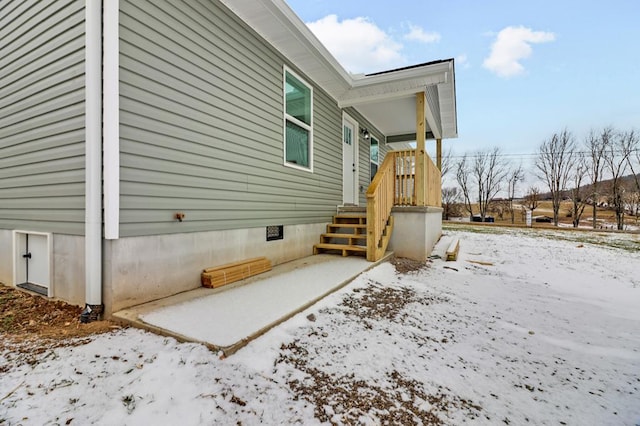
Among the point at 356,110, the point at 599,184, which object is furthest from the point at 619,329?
the point at 599,184

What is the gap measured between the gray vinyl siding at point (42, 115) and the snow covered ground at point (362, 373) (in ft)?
5.10

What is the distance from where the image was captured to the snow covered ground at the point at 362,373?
1.40 m

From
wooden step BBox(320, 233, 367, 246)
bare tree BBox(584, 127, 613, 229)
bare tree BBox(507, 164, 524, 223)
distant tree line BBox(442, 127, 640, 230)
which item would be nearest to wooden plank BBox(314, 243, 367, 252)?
wooden step BBox(320, 233, 367, 246)

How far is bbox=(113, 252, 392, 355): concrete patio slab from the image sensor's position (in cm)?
202

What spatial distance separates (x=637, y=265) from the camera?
5570 mm

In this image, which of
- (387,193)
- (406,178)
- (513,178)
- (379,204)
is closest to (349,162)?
(406,178)

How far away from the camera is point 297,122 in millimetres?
4887

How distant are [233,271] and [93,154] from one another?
5.97ft

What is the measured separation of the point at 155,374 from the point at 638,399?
2.81 meters

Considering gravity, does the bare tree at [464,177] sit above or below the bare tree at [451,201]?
above

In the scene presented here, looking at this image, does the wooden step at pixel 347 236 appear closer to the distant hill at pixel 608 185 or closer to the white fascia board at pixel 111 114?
the white fascia board at pixel 111 114

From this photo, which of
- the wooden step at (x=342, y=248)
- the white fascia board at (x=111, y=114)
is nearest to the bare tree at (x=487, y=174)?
the wooden step at (x=342, y=248)

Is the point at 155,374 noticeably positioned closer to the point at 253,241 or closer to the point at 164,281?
the point at 164,281

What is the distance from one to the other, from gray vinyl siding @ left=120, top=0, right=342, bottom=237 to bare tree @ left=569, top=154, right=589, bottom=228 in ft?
84.6
